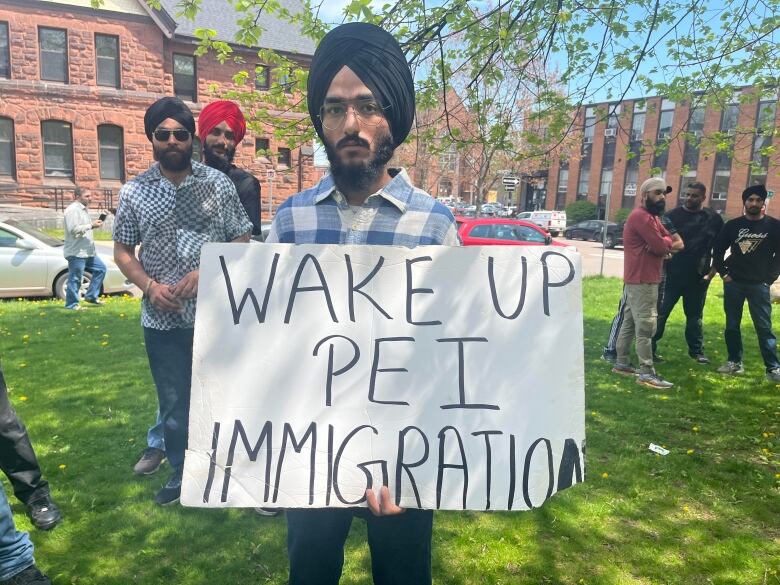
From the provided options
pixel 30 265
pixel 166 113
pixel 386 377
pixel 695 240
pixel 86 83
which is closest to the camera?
pixel 386 377

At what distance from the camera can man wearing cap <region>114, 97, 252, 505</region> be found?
8.95ft

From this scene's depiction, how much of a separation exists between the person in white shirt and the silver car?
470 millimetres

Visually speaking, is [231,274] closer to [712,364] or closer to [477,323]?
[477,323]

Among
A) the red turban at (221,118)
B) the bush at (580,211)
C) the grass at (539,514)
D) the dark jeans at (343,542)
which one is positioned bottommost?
the grass at (539,514)

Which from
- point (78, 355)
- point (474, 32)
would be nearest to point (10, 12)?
point (78, 355)

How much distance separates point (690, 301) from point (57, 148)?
78.2 feet

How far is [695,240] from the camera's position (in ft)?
20.6

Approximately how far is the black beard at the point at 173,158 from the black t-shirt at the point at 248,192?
399 mm

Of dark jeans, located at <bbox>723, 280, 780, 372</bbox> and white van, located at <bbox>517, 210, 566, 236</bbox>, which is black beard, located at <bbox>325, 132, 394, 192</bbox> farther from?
white van, located at <bbox>517, 210, 566, 236</bbox>

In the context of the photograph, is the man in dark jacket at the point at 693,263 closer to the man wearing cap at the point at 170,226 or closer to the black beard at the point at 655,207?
the black beard at the point at 655,207

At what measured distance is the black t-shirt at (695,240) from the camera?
627 cm

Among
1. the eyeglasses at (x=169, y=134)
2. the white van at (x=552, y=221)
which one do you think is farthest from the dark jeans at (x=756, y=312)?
the white van at (x=552, y=221)

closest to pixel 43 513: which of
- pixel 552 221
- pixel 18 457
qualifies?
pixel 18 457

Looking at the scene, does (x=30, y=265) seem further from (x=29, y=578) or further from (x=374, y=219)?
(x=374, y=219)
